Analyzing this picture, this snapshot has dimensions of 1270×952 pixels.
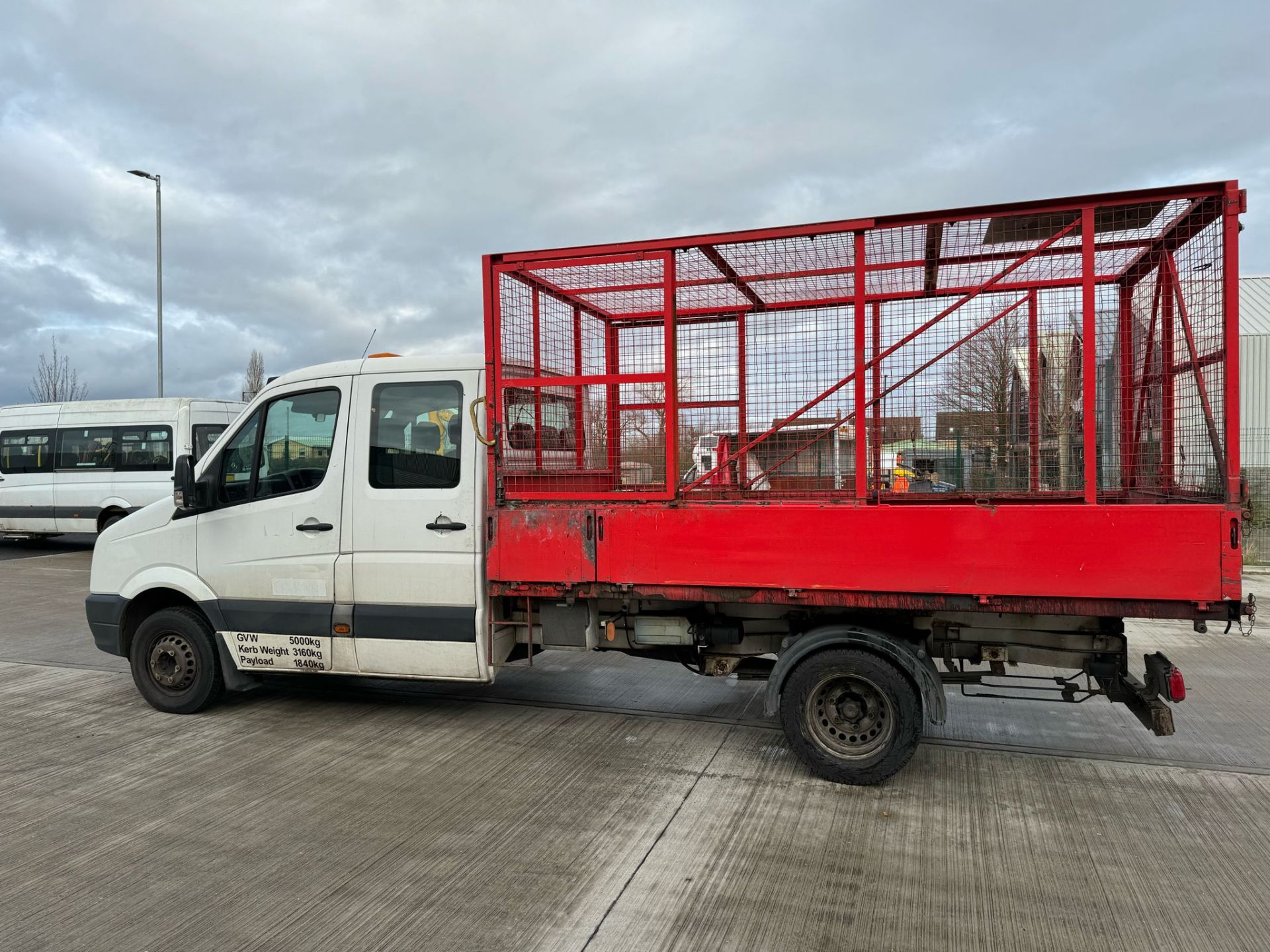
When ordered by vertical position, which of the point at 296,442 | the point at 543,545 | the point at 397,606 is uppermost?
the point at 296,442

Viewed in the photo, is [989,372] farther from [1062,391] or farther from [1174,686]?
[1174,686]

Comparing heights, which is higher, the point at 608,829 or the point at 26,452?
the point at 26,452

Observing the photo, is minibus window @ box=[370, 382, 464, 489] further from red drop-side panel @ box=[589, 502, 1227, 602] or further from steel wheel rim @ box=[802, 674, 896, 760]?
steel wheel rim @ box=[802, 674, 896, 760]

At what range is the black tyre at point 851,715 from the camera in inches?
172

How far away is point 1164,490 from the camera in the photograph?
507cm

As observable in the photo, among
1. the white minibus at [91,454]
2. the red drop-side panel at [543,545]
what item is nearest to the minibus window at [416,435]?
the red drop-side panel at [543,545]

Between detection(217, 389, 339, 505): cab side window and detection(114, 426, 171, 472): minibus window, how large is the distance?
35.4ft

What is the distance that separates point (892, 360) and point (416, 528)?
3394 mm

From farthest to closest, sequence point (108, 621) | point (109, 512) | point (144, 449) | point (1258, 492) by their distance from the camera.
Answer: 1. point (109, 512)
2. point (144, 449)
3. point (1258, 492)
4. point (108, 621)

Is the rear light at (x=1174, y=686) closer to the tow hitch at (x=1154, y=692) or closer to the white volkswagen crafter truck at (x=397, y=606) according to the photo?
the tow hitch at (x=1154, y=692)

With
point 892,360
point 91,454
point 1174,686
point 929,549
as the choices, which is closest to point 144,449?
point 91,454

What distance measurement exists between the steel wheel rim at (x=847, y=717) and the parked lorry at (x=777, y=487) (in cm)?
1

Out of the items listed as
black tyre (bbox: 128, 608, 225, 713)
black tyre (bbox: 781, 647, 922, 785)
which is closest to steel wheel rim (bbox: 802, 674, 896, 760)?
black tyre (bbox: 781, 647, 922, 785)

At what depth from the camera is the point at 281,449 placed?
5590 mm
